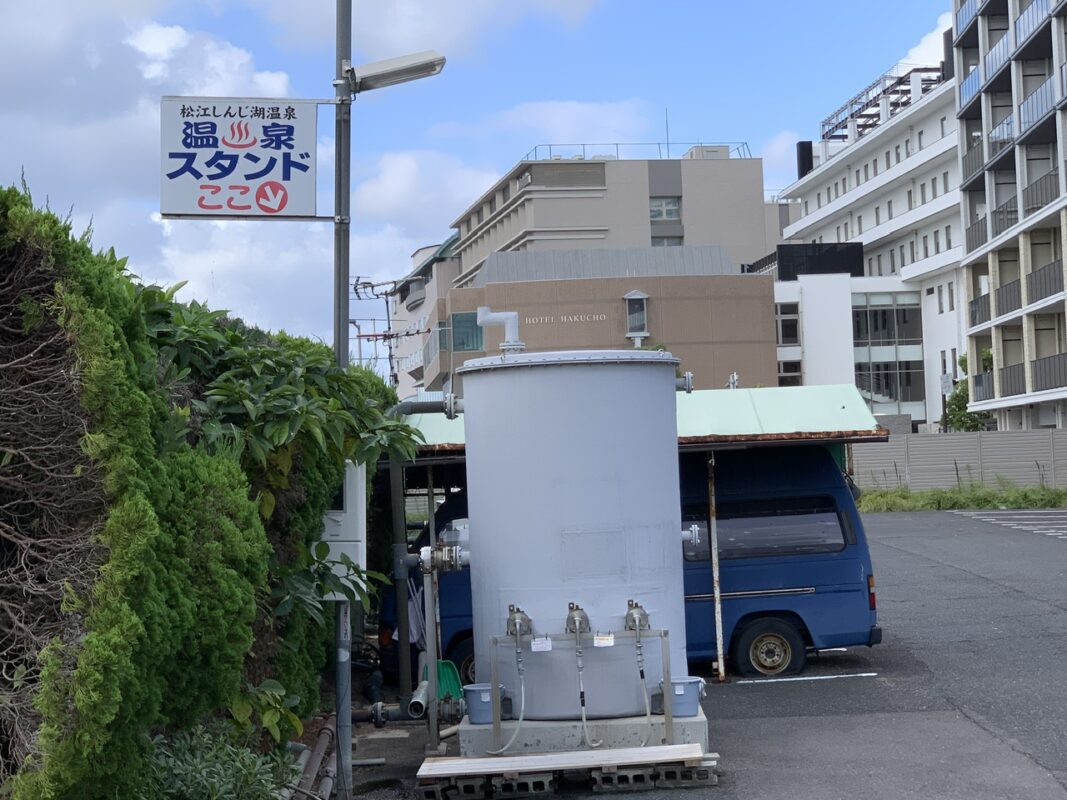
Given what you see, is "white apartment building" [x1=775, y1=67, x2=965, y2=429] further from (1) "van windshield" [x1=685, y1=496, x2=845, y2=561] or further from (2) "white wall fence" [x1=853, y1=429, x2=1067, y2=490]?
(1) "van windshield" [x1=685, y1=496, x2=845, y2=561]

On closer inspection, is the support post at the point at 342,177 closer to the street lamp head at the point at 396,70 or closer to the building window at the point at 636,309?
the street lamp head at the point at 396,70

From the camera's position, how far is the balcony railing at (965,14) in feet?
170

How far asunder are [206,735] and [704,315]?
64878mm

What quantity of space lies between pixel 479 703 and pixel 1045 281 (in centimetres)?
3978

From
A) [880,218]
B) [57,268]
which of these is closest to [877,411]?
[880,218]

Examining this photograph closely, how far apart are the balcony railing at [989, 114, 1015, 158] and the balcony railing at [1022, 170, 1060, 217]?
2725 millimetres

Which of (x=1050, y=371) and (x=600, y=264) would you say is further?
(x=600, y=264)

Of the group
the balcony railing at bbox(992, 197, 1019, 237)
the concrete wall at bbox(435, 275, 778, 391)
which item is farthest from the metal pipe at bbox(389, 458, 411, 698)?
the concrete wall at bbox(435, 275, 778, 391)

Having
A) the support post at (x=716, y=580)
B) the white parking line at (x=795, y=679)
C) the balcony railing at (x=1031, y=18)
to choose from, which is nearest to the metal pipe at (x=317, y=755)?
the support post at (x=716, y=580)

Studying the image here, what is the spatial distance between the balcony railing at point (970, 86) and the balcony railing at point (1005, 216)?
211 inches

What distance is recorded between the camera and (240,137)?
8516 millimetres

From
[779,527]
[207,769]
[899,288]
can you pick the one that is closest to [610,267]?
[899,288]

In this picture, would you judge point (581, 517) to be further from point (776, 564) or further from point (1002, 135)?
point (1002, 135)

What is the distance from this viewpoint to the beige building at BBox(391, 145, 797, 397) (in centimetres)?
7038
